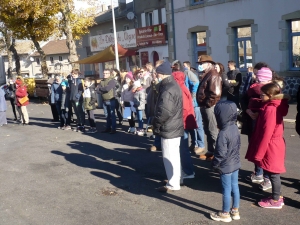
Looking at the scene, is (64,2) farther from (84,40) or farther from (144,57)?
(84,40)

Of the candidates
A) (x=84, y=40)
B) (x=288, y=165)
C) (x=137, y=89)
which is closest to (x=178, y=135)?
(x=288, y=165)

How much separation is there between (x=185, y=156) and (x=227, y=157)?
1760 mm

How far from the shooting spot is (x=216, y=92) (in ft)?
24.2

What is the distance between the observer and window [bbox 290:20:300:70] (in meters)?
16.6

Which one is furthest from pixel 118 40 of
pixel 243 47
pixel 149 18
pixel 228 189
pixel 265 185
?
pixel 228 189

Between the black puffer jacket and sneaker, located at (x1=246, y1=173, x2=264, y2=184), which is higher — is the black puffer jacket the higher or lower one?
the higher one

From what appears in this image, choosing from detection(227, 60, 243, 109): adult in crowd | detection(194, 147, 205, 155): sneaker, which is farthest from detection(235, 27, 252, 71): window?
detection(194, 147, 205, 155): sneaker

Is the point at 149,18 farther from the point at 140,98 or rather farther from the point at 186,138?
the point at 186,138

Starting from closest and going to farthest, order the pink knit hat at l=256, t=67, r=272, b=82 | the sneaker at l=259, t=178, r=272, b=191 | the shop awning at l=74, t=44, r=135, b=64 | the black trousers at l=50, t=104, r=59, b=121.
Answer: the pink knit hat at l=256, t=67, r=272, b=82
the sneaker at l=259, t=178, r=272, b=191
the black trousers at l=50, t=104, r=59, b=121
the shop awning at l=74, t=44, r=135, b=64

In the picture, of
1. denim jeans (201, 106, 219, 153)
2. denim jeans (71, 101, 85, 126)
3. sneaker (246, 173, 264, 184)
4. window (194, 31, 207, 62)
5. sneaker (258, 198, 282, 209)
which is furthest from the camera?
window (194, 31, 207, 62)

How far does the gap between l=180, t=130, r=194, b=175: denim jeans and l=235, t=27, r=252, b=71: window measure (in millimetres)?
12695

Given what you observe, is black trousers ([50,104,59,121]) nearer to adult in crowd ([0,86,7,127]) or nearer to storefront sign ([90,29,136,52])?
adult in crowd ([0,86,7,127])

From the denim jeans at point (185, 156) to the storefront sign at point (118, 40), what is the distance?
23.9 metres

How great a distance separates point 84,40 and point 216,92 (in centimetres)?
3753
